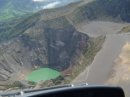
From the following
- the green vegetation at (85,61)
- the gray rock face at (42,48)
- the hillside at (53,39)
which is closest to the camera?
the green vegetation at (85,61)

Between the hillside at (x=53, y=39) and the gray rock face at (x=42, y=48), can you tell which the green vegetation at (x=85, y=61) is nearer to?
the gray rock face at (x=42, y=48)

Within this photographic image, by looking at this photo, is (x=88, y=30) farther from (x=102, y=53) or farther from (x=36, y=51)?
(x=102, y=53)

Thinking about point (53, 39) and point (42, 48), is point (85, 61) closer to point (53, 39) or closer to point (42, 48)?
point (53, 39)

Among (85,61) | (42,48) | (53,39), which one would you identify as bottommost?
(42,48)

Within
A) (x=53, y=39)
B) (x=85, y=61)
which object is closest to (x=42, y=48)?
(x=53, y=39)

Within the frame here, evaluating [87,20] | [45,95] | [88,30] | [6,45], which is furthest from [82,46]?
[45,95]

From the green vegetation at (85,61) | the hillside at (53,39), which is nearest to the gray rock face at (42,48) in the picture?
the hillside at (53,39)

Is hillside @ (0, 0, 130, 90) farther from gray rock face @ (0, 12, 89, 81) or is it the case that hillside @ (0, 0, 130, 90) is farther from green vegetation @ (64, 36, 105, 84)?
green vegetation @ (64, 36, 105, 84)

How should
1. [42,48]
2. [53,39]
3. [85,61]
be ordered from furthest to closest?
[42,48] → [53,39] → [85,61]

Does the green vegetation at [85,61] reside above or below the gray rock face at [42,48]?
above

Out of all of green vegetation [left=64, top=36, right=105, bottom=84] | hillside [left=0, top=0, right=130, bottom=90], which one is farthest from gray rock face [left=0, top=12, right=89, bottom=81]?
green vegetation [left=64, top=36, right=105, bottom=84]

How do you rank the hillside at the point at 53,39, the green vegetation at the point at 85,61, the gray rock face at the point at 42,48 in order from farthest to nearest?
the hillside at the point at 53,39 < the gray rock face at the point at 42,48 < the green vegetation at the point at 85,61
